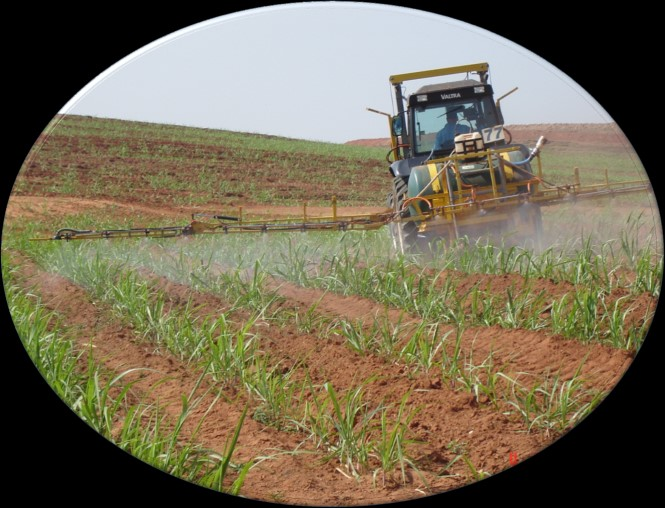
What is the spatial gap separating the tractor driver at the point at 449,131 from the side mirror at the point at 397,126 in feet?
0.87

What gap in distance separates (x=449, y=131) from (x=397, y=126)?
35 centimetres

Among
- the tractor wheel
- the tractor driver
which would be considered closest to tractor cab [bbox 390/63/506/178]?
the tractor driver

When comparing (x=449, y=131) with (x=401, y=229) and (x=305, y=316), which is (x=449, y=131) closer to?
(x=401, y=229)

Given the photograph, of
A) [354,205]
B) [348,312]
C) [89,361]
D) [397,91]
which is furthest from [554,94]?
[89,361]

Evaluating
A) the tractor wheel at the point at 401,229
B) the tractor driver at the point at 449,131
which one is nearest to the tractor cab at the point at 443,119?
the tractor driver at the point at 449,131

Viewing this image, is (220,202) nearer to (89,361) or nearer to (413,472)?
(89,361)

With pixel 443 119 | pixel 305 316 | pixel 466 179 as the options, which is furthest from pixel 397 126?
pixel 305 316

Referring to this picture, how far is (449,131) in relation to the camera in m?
6.14

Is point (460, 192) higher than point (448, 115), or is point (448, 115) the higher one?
point (448, 115)

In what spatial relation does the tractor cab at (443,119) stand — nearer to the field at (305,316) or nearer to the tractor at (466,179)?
the tractor at (466,179)

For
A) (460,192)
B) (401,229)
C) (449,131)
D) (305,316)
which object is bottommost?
(305,316)

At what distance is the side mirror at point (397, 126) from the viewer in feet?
19.4

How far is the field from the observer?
5305 millimetres

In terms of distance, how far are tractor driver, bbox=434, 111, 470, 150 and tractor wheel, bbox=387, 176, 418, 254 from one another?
0.37 metres
